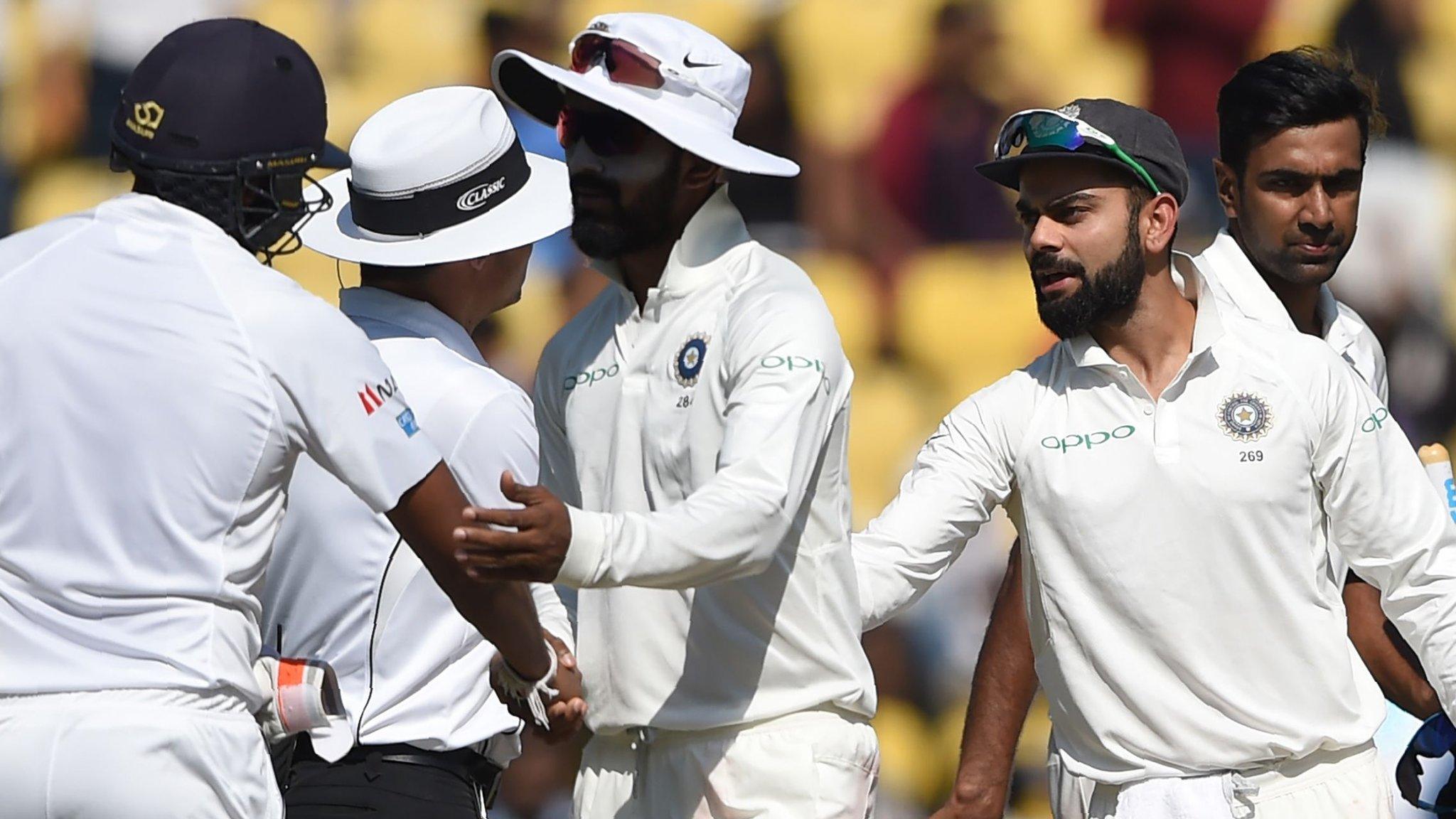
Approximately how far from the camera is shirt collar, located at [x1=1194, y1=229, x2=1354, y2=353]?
3.60 metres

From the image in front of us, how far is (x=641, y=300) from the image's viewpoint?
309cm

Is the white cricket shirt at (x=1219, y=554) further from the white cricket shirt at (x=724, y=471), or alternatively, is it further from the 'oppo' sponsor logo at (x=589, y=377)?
the 'oppo' sponsor logo at (x=589, y=377)

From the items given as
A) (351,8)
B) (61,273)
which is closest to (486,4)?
(351,8)

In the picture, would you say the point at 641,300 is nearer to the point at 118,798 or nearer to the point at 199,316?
the point at 199,316

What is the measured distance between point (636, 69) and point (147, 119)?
930 mm

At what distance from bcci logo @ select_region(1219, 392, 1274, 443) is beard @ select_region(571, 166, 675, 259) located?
2.91 feet

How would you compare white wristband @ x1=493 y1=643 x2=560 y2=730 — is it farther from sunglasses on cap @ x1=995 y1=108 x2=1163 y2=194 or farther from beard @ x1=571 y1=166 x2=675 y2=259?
sunglasses on cap @ x1=995 y1=108 x2=1163 y2=194

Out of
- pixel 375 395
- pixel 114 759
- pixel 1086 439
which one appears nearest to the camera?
pixel 114 759

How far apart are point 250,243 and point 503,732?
885 mm

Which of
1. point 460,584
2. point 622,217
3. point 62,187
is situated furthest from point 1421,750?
point 62,187

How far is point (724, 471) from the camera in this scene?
2.68 metres

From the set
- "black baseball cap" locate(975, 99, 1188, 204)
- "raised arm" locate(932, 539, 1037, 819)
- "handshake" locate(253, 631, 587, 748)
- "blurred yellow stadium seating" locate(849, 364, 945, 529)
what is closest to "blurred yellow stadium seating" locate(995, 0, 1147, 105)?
"blurred yellow stadium seating" locate(849, 364, 945, 529)

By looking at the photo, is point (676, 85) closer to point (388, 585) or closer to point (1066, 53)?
point (388, 585)

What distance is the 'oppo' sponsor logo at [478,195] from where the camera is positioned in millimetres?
2963
